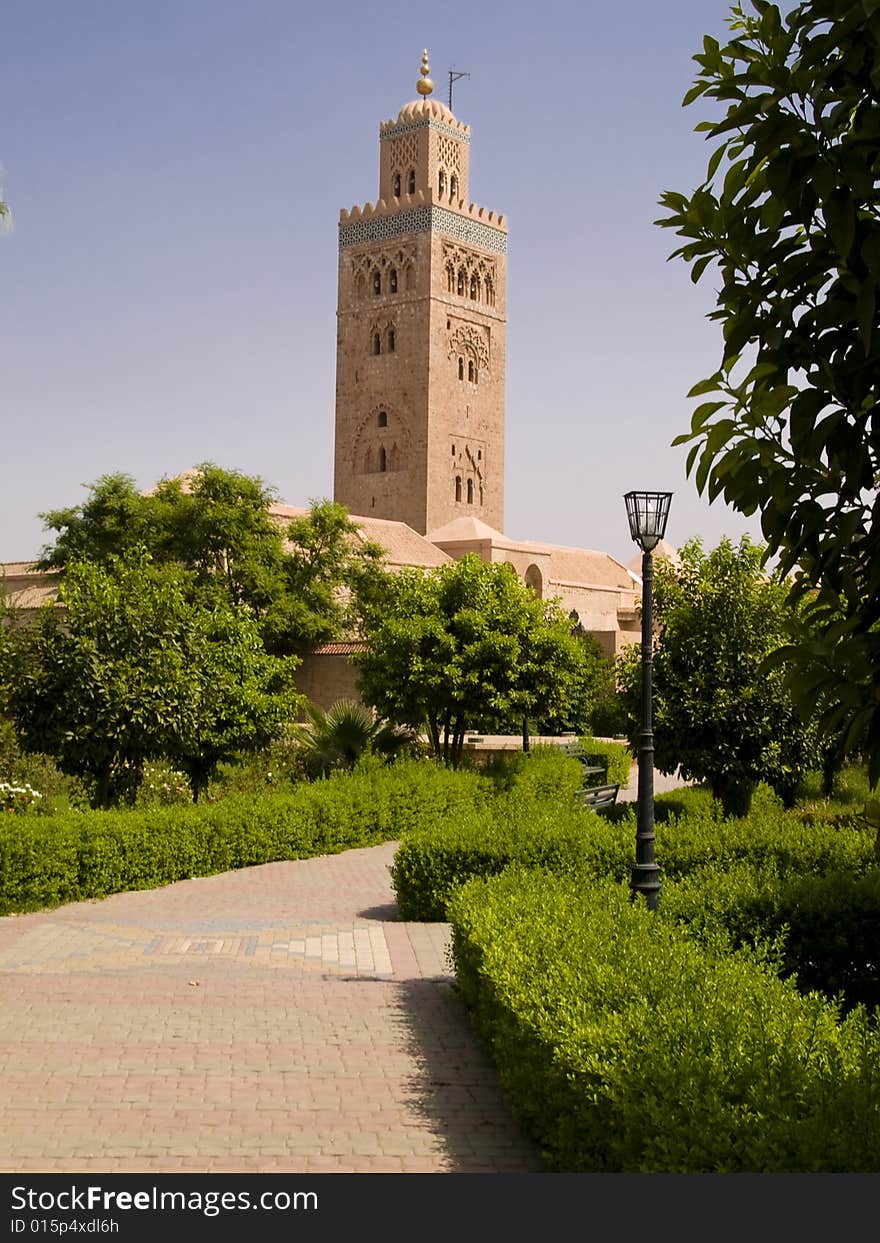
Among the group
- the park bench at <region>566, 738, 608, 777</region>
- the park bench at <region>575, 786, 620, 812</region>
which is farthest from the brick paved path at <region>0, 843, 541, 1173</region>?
the park bench at <region>566, 738, 608, 777</region>

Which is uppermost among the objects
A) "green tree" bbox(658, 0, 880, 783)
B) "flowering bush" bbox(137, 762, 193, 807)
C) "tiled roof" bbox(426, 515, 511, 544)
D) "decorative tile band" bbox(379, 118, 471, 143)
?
"decorative tile band" bbox(379, 118, 471, 143)

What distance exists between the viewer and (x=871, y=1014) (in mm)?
8273

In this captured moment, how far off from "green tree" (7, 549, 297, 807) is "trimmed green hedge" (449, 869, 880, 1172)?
842 centimetres

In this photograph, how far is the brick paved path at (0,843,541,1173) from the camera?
5.68 metres

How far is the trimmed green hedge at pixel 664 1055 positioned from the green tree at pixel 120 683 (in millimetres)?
8424

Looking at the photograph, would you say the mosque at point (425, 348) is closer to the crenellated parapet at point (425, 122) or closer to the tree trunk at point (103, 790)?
the crenellated parapet at point (425, 122)

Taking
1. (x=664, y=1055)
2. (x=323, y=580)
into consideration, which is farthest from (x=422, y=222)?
(x=664, y=1055)

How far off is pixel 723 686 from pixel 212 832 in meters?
7.32

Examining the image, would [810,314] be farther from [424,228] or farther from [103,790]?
[424,228]

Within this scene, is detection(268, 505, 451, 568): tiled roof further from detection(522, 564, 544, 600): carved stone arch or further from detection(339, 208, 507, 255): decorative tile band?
detection(339, 208, 507, 255): decorative tile band

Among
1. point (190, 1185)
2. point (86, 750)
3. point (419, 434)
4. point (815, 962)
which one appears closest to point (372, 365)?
point (419, 434)

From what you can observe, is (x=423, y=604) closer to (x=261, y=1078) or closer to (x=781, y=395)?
(x=261, y=1078)

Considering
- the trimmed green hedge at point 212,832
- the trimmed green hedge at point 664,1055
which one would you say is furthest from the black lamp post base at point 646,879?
the trimmed green hedge at point 212,832

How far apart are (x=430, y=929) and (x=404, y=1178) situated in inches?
305
